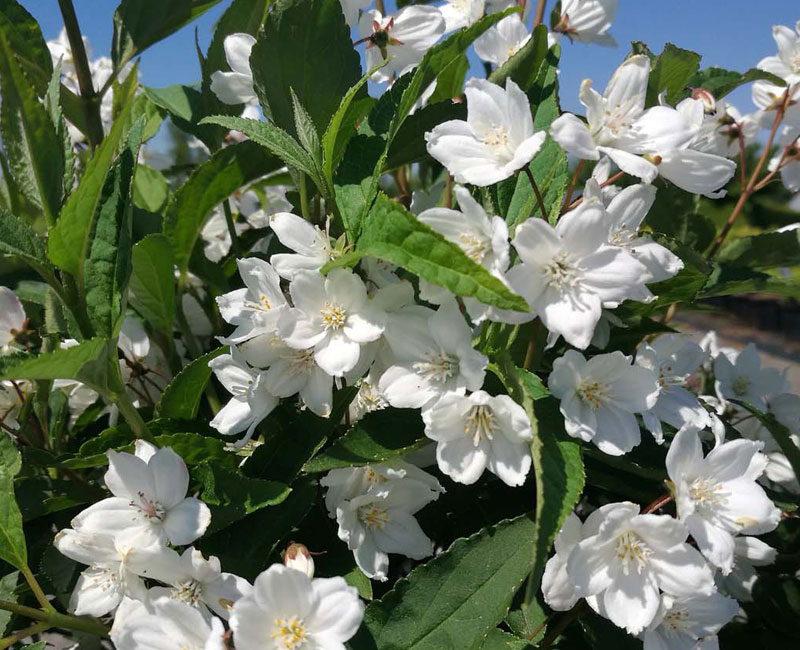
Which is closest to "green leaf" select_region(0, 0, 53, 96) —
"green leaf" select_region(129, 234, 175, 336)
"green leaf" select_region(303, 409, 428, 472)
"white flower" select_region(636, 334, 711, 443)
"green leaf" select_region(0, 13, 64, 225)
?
"green leaf" select_region(0, 13, 64, 225)

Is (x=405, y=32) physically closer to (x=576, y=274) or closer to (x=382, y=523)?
(x=576, y=274)

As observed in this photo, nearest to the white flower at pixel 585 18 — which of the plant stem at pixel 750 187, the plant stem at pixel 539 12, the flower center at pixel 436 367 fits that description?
the plant stem at pixel 539 12

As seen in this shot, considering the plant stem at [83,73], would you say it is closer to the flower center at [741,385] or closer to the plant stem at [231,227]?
the plant stem at [231,227]

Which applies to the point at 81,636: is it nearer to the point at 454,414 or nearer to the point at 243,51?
the point at 454,414

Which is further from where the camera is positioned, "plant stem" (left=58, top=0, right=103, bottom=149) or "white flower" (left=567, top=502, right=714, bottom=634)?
"plant stem" (left=58, top=0, right=103, bottom=149)

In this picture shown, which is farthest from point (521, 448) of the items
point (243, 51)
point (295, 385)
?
point (243, 51)

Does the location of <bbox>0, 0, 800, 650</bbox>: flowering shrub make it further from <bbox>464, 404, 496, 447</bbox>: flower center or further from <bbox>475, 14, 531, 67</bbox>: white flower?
<bbox>475, 14, 531, 67</bbox>: white flower
